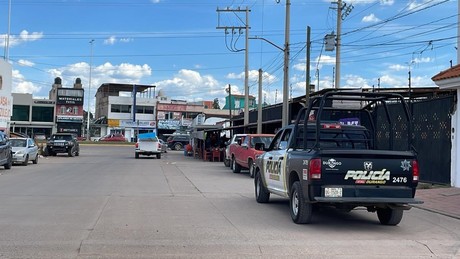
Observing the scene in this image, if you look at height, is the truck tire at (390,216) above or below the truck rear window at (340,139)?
below

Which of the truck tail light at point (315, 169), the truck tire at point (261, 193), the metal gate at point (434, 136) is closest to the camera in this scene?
the truck tail light at point (315, 169)

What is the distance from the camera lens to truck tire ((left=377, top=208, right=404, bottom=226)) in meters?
9.05

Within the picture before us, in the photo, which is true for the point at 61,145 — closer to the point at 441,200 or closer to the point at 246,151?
the point at 246,151

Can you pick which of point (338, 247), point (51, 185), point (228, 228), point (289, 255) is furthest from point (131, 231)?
point (51, 185)

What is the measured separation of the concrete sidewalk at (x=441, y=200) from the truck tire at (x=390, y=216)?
1953 millimetres

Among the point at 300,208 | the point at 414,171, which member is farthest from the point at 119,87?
the point at 414,171

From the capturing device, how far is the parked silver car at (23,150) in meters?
25.2

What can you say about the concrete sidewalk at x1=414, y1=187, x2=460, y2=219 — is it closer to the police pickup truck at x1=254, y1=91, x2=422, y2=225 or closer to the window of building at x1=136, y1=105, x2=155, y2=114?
the police pickup truck at x1=254, y1=91, x2=422, y2=225

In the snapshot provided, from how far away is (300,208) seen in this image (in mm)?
8883

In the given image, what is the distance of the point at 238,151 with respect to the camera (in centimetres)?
2275

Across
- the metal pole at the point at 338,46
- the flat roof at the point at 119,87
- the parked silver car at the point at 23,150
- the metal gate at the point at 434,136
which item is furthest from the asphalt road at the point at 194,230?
the flat roof at the point at 119,87

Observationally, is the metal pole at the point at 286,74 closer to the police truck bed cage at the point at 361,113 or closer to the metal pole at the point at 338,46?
the metal pole at the point at 338,46

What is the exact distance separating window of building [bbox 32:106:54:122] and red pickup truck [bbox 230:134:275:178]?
6327 centimetres

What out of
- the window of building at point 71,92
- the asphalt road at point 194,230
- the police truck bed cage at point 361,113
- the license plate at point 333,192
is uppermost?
the window of building at point 71,92
